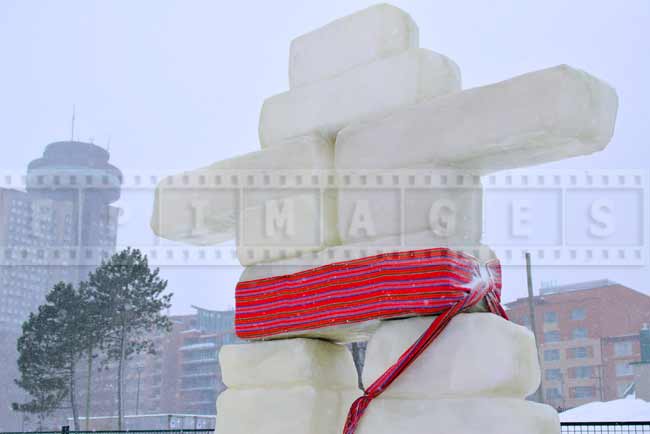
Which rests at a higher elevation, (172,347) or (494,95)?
(494,95)

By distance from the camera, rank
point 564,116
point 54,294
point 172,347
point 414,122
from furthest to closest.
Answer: point 172,347 → point 54,294 → point 414,122 → point 564,116

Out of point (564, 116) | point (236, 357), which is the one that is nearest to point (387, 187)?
point (564, 116)

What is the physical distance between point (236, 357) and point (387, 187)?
483mm

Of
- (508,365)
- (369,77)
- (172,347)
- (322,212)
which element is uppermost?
(369,77)

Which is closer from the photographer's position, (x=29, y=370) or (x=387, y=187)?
(x=387, y=187)

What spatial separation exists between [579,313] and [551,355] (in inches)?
52.9

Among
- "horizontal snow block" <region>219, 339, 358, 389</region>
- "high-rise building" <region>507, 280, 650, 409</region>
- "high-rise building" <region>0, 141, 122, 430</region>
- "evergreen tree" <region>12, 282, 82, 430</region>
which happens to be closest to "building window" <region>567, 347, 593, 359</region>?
"high-rise building" <region>507, 280, 650, 409</region>

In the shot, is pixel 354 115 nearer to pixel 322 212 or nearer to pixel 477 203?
pixel 322 212

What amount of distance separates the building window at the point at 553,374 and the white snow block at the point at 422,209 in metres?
18.2

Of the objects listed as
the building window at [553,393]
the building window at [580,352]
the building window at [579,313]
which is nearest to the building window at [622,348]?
the building window at [580,352]

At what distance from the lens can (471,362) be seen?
123 centimetres

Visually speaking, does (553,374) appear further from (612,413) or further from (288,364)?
(288,364)

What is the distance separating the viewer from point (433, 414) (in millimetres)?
1248

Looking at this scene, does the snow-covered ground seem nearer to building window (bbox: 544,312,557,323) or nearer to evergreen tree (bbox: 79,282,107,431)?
evergreen tree (bbox: 79,282,107,431)
